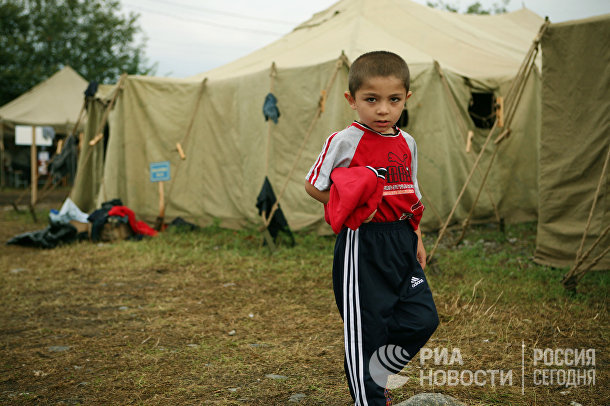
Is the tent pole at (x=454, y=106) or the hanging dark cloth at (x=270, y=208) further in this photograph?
the tent pole at (x=454, y=106)

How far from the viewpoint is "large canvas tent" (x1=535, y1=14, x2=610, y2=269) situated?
4.71 m

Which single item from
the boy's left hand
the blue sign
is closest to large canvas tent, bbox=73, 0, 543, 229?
the blue sign

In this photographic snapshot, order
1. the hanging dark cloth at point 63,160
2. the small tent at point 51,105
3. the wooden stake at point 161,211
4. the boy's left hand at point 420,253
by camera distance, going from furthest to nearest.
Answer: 1. the small tent at point 51,105
2. the hanging dark cloth at point 63,160
3. the wooden stake at point 161,211
4. the boy's left hand at point 420,253

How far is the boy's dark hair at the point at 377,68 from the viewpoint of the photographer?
1882mm

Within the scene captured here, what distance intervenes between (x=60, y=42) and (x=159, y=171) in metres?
19.8

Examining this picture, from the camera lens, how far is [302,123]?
7.29 metres

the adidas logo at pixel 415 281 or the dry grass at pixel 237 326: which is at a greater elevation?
the adidas logo at pixel 415 281

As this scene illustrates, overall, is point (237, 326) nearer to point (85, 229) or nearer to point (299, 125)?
point (299, 125)

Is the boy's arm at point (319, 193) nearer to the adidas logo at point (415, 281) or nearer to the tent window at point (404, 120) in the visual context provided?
the adidas logo at point (415, 281)

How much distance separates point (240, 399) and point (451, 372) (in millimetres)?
1162

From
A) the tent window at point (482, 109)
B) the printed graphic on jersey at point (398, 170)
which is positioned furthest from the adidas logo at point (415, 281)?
the tent window at point (482, 109)

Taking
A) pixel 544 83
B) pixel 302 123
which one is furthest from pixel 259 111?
pixel 544 83

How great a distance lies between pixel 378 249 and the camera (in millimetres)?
1950

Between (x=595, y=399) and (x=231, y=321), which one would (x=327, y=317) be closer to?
(x=231, y=321)
